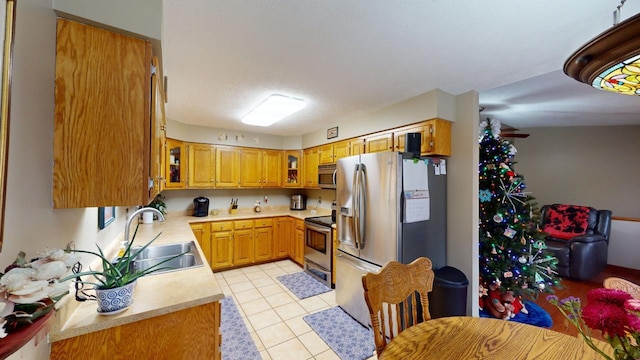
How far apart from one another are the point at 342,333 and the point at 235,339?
997 mm

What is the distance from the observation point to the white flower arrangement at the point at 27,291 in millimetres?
447

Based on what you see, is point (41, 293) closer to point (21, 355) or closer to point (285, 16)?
point (21, 355)

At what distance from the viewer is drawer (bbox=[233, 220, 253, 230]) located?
399 cm

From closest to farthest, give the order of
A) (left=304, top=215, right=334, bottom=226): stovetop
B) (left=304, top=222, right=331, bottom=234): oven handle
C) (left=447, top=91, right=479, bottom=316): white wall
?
(left=447, top=91, right=479, bottom=316): white wall, (left=304, top=222, right=331, bottom=234): oven handle, (left=304, top=215, right=334, bottom=226): stovetop

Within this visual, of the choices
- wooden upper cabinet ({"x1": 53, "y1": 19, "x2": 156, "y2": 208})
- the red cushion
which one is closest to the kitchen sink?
wooden upper cabinet ({"x1": 53, "y1": 19, "x2": 156, "y2": 208})

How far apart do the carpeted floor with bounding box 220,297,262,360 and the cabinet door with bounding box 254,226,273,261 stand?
1.44m

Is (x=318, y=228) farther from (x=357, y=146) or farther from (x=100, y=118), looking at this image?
(x=100, y=118)

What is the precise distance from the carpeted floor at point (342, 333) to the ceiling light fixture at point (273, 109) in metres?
2.35

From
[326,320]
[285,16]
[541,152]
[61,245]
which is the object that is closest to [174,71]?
[285,16]

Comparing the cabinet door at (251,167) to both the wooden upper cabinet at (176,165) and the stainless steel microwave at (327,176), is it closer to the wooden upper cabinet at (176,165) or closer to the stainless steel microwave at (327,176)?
the wooden upper cabinet at (176,165)

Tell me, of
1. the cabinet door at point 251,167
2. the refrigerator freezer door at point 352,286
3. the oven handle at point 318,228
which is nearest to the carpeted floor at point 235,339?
the refrigerator freezer door at point 352,286

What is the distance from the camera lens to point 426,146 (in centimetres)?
250

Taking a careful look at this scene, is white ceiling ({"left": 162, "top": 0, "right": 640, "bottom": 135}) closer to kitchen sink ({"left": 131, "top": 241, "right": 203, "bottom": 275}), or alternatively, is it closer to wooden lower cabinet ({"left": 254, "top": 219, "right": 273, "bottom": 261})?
kitchen sink ({"left": 131, "top": 241, "right": 203, "bottom": 275})

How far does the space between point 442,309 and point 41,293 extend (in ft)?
8.38
